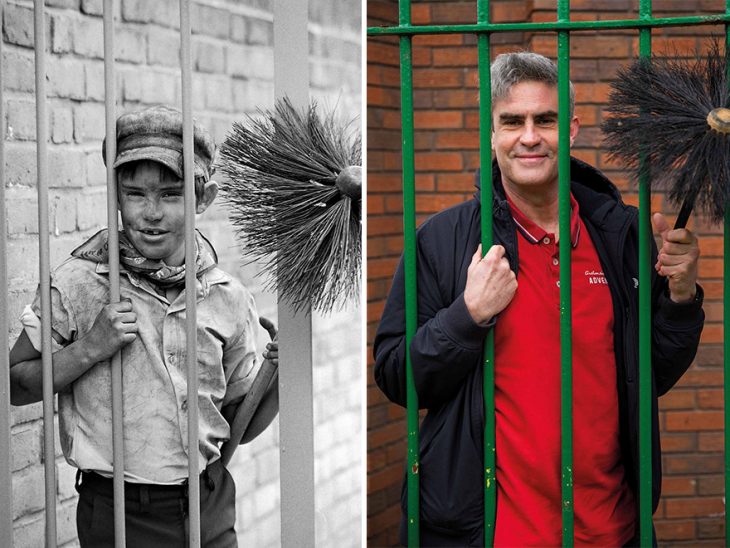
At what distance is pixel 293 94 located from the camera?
198 cm

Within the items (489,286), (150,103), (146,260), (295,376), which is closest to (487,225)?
(489,286)

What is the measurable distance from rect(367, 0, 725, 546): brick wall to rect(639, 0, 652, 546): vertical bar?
1608mm

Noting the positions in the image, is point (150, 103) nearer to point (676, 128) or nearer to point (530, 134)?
point (530, 134)

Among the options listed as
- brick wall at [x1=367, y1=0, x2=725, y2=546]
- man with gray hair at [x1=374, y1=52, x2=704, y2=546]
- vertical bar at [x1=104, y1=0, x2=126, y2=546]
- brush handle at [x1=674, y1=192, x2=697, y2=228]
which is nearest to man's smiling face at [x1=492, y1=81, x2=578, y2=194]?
man with gray hair at [x1=374, y1=52, x2=704, y2=546]

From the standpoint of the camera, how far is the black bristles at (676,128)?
1703 mm

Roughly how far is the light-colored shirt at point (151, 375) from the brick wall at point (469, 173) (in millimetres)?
1384

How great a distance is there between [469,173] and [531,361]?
1.65m

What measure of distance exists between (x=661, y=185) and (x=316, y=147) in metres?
0.66

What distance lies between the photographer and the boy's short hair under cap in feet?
6.64

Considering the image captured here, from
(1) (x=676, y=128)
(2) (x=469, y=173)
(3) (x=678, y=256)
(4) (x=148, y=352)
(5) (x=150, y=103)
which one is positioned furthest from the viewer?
(2) (x=469, y=173)

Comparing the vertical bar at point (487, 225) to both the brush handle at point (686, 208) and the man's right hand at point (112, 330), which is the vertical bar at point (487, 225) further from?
the man's right hand at point (112, 330)

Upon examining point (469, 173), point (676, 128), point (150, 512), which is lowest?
point (150, 512)

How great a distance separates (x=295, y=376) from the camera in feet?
6.73

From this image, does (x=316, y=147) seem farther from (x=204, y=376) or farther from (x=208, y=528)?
(x=208, y=528)
